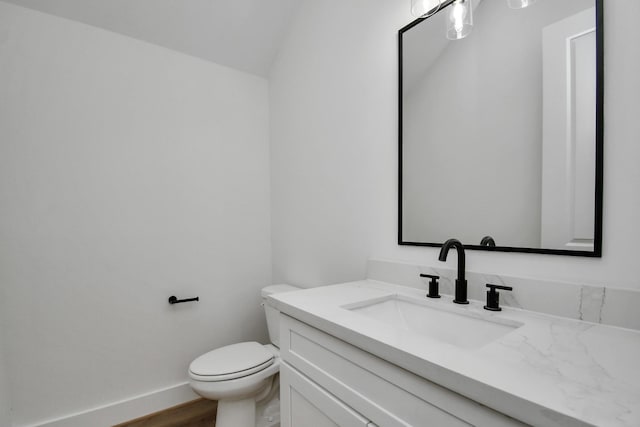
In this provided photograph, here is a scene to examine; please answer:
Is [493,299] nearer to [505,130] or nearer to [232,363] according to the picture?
[505,130]

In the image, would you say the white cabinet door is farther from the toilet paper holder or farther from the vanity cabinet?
the toilet paper holder

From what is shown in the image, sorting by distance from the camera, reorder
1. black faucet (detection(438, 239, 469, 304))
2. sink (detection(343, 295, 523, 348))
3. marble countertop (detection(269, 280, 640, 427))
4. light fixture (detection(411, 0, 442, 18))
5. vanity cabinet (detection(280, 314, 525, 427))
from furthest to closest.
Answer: light fixture (detection(411, 0, 442, 18))
black faucet (detection(438, 239, 469, 304))
sink (detection(343, 295, 523, 348))
vanity cabinet (detection(280, 314, 525, 427))
marble countertop (detection(269, 280, 640, 427))

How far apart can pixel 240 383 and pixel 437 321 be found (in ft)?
3.25

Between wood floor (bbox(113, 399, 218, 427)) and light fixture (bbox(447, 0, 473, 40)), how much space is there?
2.22m

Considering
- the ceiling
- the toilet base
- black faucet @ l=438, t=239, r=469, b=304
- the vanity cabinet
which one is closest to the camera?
the vanity cabinet

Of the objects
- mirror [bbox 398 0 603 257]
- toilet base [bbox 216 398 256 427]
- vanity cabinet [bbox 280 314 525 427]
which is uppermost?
mirror [bbox 398 0 603 257]

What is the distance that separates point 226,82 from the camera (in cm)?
205

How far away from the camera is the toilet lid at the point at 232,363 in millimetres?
1414

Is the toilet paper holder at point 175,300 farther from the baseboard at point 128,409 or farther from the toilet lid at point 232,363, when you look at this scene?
the baseboard at point 128,409

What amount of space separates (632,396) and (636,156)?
1.88ft

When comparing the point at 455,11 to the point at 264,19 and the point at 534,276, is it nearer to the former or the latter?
the point at 534,276

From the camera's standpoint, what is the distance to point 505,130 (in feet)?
3.20

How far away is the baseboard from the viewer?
154 centimetres

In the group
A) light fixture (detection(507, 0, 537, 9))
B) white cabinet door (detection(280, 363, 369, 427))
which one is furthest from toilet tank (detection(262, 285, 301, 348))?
light fixture (detection(507, 0, 537, 9))
